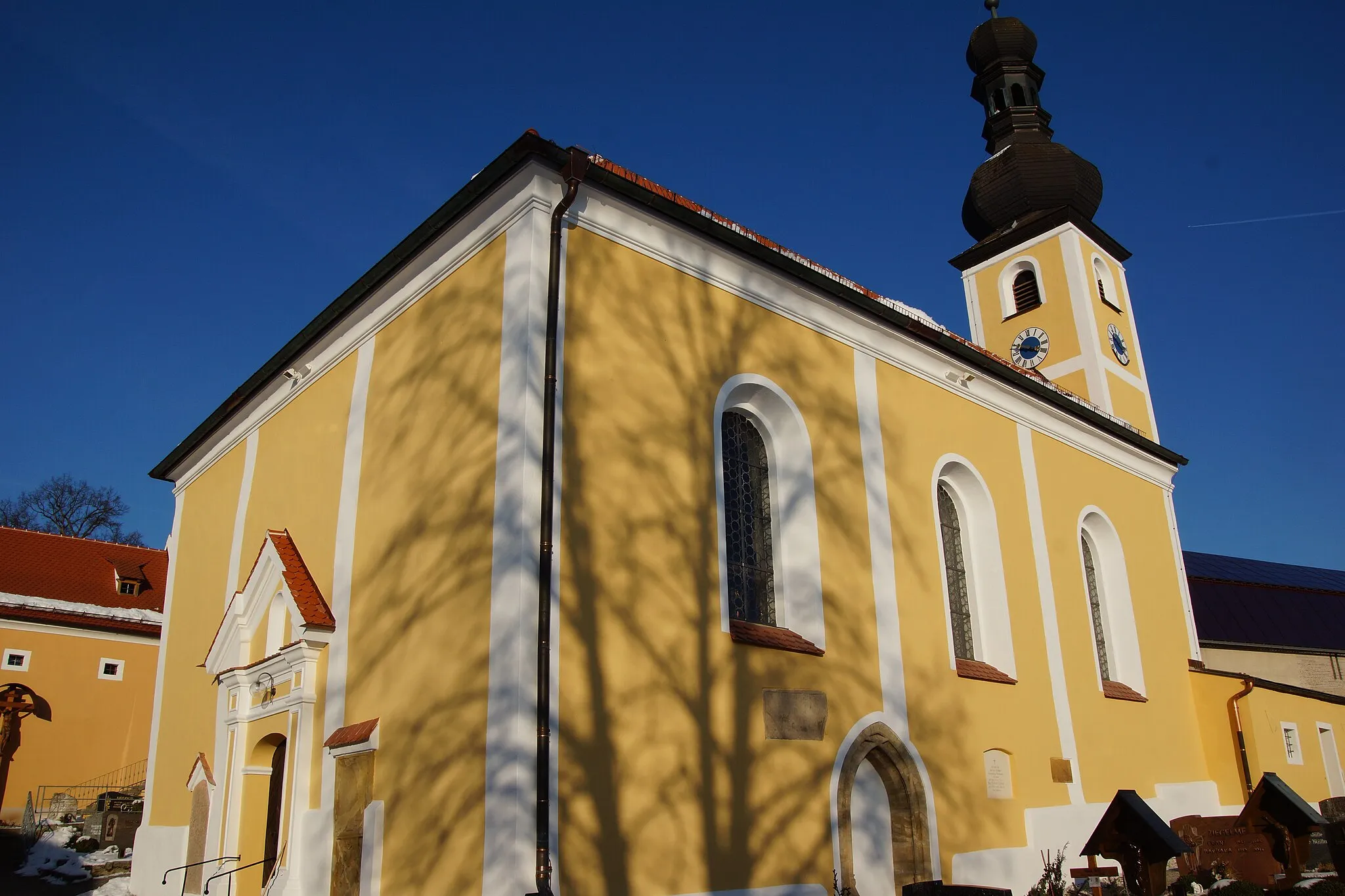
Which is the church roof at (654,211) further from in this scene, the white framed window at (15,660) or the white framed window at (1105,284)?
the white framed window at (15,660)

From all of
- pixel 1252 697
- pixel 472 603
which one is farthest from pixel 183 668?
pixel 1252 697

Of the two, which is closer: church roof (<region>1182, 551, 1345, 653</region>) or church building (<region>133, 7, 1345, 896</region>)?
church building (<region>133, 7, 1345, 896</region>)

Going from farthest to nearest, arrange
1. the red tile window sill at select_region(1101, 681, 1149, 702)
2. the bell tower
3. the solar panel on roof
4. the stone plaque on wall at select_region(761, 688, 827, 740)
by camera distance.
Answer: the solar panel on roof
the bell tower
the red tile window sill at select_region(1101, 681, 1149, 702)
the stone plaque on wall at select_region(761, 688, 827, 740)

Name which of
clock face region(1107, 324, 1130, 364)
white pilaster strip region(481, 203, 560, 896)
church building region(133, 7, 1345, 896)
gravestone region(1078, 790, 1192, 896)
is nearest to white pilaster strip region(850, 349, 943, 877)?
church building region(133, 7, 1345, 896)

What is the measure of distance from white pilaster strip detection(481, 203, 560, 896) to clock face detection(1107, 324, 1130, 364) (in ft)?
45.9

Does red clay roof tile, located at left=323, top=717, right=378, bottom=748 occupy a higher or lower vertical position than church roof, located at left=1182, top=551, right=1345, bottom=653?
lower

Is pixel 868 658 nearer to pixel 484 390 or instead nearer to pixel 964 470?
pixel 964 470

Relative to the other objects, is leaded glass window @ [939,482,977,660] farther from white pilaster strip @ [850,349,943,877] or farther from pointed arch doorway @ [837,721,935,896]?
pointed arch doorway @ [837,721,935,896]

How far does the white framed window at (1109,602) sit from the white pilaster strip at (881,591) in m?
4.97

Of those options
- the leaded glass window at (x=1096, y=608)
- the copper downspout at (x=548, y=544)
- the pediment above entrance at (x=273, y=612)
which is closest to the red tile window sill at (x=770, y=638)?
the copper downspout at (x=548, y=544)

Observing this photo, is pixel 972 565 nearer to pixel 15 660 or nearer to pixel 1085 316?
pixel 1085 316

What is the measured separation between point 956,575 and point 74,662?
19879 millimetres

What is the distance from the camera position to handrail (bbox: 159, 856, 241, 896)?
405 inches

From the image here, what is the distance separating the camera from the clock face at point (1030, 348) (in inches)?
760
